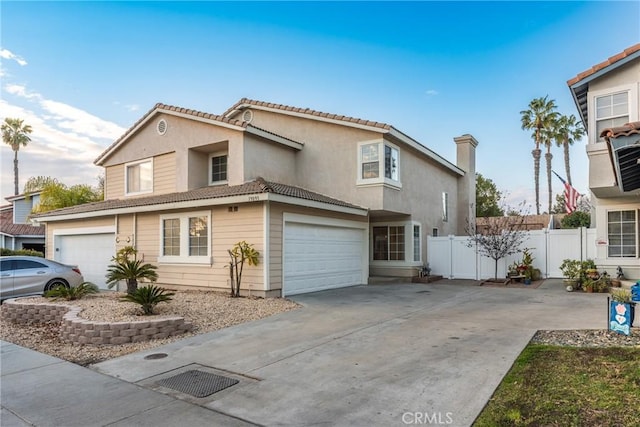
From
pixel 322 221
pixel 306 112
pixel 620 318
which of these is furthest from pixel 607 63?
pixel 306 112

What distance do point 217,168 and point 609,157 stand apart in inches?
497

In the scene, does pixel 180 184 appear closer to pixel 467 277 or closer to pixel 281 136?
pixel 281 136

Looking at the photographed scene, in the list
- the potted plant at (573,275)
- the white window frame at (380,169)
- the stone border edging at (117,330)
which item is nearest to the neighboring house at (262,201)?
the white window frame at (380,169)

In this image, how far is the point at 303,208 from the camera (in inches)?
509

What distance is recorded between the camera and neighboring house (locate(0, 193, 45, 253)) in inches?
1166

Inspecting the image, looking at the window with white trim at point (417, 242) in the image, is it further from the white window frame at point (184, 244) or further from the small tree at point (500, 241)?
the white window frame at point (184, 244)

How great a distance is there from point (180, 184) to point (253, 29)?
21.0 feet

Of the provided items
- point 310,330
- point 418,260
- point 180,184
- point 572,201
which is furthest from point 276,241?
point 572,201

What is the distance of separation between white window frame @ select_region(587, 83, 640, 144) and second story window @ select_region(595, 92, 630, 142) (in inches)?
2.3

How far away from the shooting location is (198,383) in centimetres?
510

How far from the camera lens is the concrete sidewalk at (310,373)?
13.6 feet

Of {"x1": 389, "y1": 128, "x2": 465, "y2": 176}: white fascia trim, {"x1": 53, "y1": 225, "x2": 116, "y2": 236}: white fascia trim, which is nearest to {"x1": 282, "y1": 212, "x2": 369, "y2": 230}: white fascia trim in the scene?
{"x1": 389, "y1": 128, "x2": 465, "y2": 176}: white fascia trim

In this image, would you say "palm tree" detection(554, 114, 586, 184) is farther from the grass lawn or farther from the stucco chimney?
the grass lawn

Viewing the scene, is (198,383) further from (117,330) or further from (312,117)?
(312,117)
